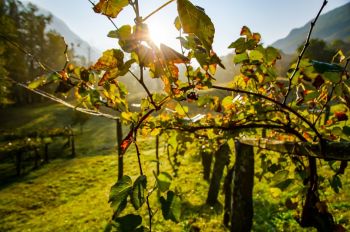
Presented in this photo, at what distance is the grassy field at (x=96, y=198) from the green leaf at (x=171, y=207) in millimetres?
1829

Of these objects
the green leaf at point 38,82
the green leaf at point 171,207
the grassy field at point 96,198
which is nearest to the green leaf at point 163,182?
the green leaf at point 171,207

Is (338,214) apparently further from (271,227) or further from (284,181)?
(284,181)

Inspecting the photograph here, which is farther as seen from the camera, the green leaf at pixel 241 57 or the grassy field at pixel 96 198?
the grassy field at pixel 96 198

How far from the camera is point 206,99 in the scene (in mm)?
2242

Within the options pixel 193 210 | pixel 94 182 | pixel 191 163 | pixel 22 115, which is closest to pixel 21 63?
pixel 22 115

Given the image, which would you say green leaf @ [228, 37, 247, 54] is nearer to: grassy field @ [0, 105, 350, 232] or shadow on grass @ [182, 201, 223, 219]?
grassy field @ [0, 105, 350, 232]

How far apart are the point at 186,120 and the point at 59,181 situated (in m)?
14.9

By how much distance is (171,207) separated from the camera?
34.9 inches

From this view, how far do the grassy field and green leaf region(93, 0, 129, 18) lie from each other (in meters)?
2.24

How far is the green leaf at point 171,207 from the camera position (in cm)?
87

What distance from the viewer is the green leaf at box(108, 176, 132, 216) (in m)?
0.82

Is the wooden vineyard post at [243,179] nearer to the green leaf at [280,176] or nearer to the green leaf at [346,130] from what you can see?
the green leaf at [280,176]

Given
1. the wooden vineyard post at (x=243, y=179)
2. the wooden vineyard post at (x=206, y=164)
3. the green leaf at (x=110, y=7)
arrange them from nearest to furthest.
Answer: the green leaf at (x=110, y=7) → the wooden vineyard post at (x=243, y=179) → the wooden vineyard post at (x=206, y=164)

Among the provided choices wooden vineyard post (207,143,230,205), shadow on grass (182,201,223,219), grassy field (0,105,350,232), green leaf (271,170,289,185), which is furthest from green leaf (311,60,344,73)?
wooden vineyard post (207,143,230,205)
